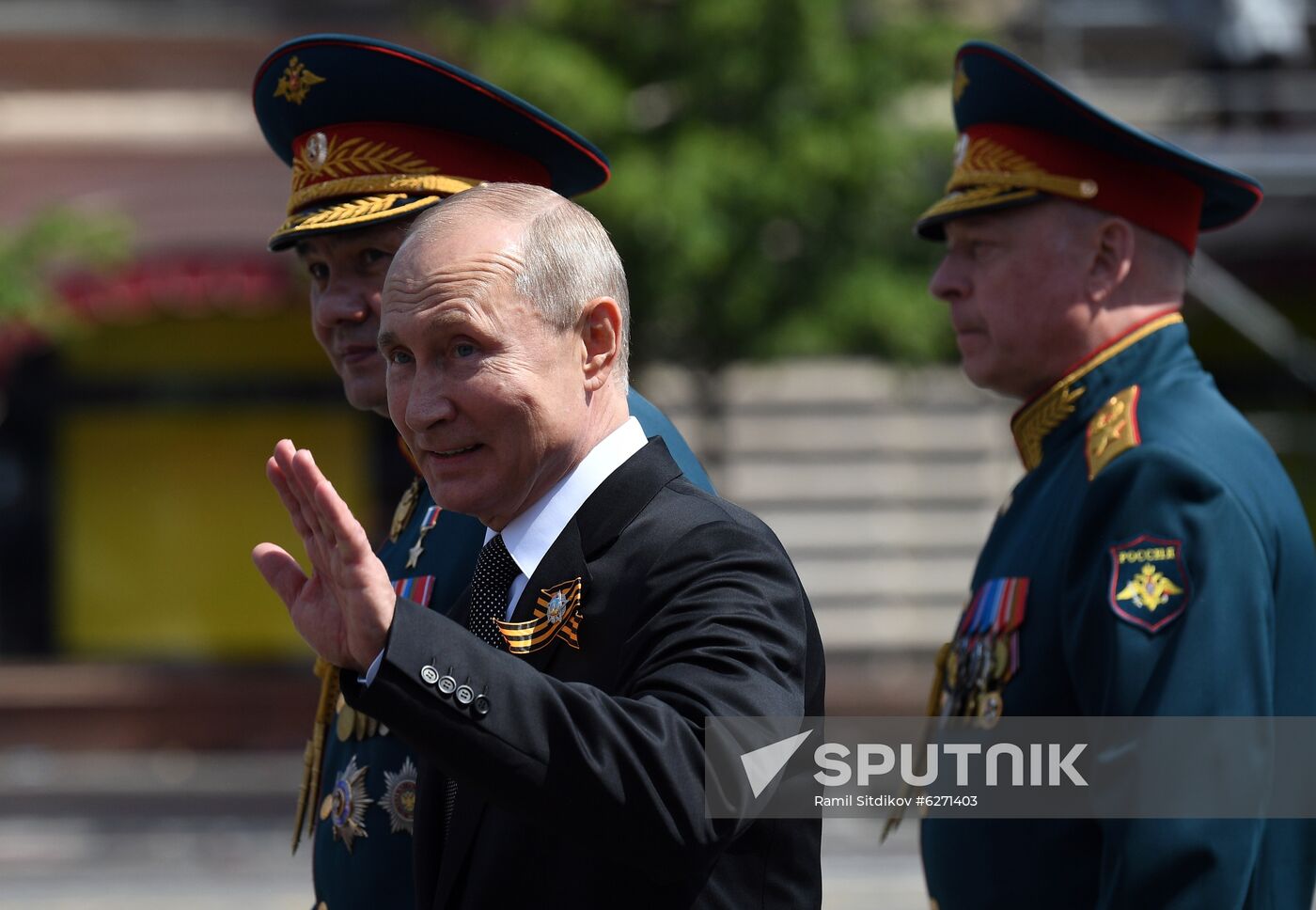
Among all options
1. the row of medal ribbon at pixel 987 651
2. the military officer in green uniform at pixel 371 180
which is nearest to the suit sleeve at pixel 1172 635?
the row of medal ribbon at pixel 987 651

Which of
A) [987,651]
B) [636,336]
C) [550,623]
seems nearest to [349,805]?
[550,623]

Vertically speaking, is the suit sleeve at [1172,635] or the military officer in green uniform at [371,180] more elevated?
the military officer in green uniform at [371,180]

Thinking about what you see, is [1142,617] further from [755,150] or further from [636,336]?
[636,336]

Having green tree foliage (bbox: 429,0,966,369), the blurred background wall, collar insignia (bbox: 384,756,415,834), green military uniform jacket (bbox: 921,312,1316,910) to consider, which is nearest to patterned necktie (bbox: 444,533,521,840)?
collar insignia (bbox: 384,756,415,834)

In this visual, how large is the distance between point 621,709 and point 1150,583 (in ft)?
3.72

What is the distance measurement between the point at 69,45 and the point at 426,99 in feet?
36.2

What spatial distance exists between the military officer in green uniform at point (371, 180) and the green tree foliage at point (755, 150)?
6688 millimetres

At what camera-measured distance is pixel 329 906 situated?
2.55 metres

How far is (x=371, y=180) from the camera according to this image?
2.82 metres

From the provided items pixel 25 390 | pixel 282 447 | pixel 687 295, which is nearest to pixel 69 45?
pixel 25 390

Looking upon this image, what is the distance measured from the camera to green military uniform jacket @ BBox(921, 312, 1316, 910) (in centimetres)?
247

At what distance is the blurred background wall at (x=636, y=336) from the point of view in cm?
1002

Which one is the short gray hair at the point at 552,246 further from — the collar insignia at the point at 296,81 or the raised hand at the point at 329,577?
the collar insignia at the point at 296,81

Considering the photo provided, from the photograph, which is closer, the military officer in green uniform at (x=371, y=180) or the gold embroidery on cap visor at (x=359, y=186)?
the military officer in green uniform at (x=371, y=180)
